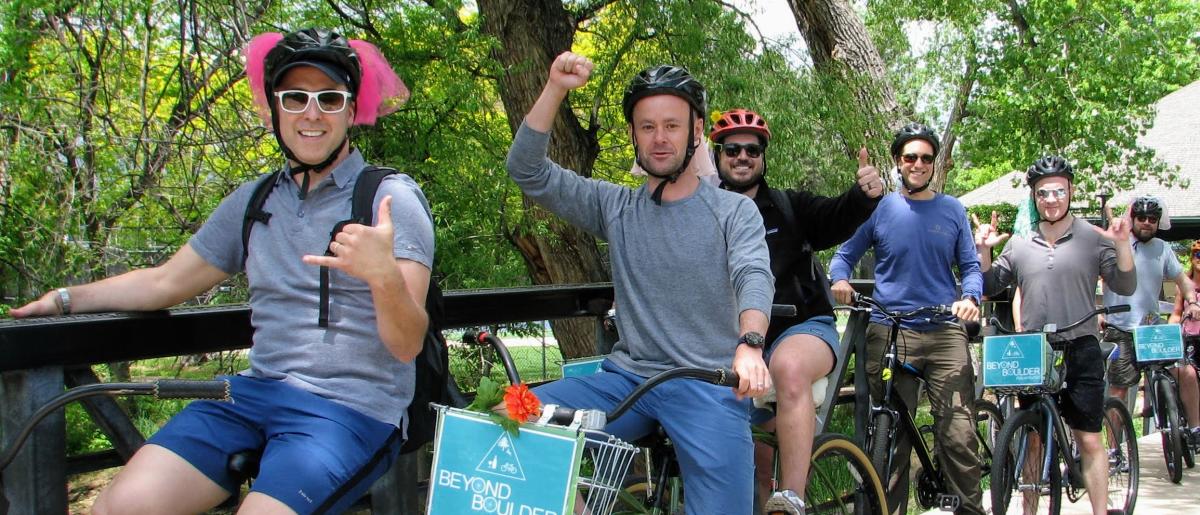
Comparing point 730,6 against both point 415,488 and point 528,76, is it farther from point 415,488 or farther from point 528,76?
point 415,488

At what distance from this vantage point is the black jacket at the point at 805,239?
4500 millimetres

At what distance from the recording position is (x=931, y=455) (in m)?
5.89

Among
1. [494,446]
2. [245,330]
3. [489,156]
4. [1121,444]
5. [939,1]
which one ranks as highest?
[939,1]

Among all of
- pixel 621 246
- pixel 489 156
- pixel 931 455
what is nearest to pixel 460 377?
pixel 489 156

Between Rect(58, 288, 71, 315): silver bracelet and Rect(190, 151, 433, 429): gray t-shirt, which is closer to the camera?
Rect(190, 151, 433, 429): gray t-shirt

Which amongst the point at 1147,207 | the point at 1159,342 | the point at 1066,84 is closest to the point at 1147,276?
the point at 1147,207

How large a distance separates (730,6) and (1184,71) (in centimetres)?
2968

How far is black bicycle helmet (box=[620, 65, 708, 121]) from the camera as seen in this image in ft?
11.7

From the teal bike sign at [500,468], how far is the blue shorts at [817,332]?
80.5 inches

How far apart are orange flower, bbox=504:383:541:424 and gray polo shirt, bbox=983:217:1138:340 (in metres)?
4.50

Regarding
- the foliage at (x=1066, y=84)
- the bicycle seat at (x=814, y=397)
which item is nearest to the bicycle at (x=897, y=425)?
the bicycle seat at (x=814, y=397)

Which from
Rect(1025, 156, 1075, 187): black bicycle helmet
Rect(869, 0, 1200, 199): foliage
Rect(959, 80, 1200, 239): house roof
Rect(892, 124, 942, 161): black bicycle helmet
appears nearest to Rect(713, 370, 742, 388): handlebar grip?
Rect(892, 124, 942, 161): black bicycle helmet

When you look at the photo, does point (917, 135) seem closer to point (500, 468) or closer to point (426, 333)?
point (426, 333)

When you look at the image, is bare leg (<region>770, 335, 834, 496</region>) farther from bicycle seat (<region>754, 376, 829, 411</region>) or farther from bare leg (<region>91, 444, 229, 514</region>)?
bare leg (<region>91, 444, 229, 514</region>)
